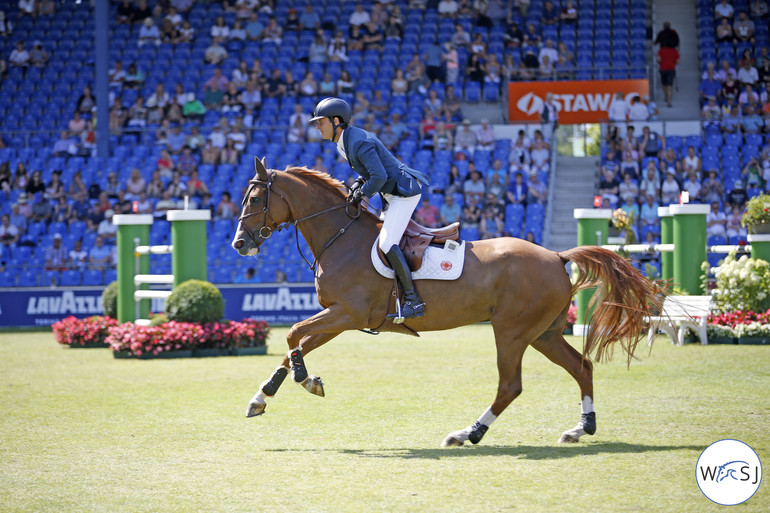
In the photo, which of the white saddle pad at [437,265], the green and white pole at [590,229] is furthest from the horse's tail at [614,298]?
the green and white pole at [590,229]

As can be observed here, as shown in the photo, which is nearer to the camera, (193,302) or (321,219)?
(321,219)

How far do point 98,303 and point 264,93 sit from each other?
9245mm

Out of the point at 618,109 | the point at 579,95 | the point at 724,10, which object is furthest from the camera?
the point at 724,10

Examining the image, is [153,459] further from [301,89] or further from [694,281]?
[301,89]

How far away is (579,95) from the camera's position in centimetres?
2394

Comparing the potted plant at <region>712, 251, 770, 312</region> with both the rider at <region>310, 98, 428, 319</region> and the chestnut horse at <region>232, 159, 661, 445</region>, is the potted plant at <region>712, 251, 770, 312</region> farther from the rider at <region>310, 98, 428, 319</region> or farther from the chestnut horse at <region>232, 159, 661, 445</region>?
the rider at <region>310, 98, 428, 319</region>

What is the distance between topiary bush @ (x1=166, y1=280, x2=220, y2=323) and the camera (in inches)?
560

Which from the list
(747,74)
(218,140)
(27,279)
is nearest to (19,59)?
(218,140)

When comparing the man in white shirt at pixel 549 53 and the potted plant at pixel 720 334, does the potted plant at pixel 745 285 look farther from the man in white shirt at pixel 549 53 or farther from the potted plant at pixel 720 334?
the man in white shirt at pixel 549 53

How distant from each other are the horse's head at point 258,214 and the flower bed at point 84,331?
30.1 ft

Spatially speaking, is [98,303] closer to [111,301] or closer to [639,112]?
[111,301]

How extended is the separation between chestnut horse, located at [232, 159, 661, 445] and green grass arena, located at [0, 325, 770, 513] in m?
0.63

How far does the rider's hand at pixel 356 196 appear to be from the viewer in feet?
24.8

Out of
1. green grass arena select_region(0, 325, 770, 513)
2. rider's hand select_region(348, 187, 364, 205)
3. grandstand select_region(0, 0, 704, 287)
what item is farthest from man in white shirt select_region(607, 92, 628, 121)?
rider's hand select_region(348, 187, 364, 205)
